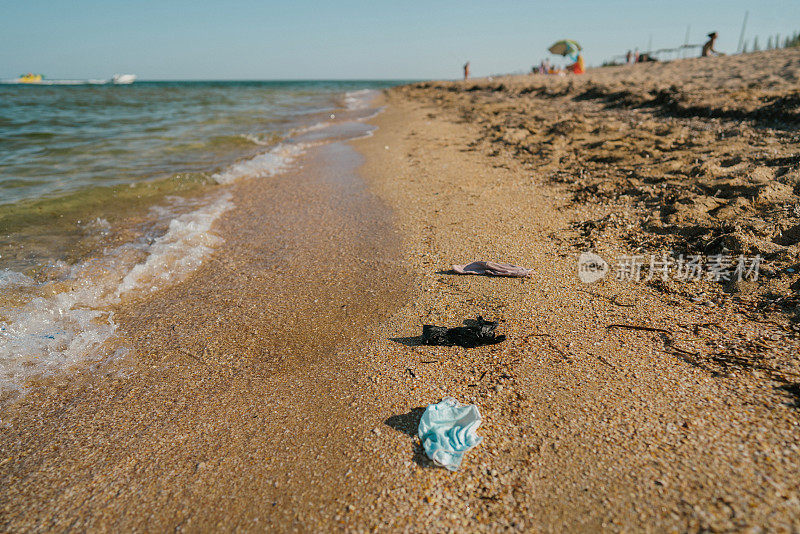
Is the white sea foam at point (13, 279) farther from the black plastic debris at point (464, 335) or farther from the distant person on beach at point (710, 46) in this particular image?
the distant person on beach at point (710, 46)

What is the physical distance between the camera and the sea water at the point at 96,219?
9.83ft

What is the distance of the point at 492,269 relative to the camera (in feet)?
11.1

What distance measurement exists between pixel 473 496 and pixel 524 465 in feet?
0.93

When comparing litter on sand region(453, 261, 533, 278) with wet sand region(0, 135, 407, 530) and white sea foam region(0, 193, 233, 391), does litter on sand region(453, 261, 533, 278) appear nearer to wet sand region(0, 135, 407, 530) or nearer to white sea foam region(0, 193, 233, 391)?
wet sand region(0, 135, 407, 530)

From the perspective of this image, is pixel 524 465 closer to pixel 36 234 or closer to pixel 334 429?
pixel 334 429

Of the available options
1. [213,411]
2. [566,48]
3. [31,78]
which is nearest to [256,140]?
[213,411]

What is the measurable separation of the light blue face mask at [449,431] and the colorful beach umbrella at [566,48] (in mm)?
26868

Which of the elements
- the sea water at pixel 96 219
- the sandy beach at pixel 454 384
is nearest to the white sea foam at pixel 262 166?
the sea water at pixel 96 219

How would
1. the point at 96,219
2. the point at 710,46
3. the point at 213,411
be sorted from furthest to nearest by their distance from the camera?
the point at 710,46 → the point at 96,219 → the point at 213,411

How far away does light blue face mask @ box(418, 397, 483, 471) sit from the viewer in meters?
1.84

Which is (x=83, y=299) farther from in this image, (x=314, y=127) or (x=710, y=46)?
(x=710, y=46)

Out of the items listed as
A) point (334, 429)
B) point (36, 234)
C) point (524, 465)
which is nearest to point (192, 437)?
point (334, 429)

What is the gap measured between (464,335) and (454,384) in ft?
1.38

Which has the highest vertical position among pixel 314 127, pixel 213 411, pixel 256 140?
pixel 314 127
